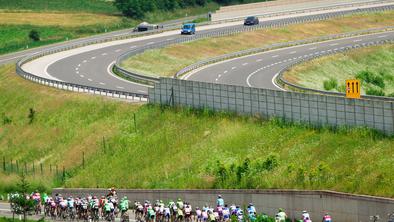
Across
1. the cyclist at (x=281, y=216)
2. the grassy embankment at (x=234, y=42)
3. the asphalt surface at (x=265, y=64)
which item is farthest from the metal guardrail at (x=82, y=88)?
the cyclist at (x=281, y=216)

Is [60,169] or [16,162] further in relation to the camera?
[16,162]

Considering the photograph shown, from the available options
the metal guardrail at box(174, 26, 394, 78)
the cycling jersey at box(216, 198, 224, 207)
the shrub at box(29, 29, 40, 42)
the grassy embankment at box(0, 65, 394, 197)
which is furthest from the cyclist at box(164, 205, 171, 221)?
the shrub at box(29, 29, 40, 42)

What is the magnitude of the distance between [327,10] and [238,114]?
308 feet

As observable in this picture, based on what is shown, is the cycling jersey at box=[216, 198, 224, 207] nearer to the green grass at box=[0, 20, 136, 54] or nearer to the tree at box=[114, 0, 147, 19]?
the green grass at box=[0, 20, 136, 54]

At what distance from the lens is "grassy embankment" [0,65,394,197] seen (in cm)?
5756

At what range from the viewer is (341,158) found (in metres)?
58.0

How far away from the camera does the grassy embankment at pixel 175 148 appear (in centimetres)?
5756

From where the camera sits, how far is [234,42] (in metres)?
132

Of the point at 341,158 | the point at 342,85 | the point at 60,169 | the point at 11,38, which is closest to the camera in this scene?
the point at 341,158

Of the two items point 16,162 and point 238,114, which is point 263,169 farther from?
point 16,162

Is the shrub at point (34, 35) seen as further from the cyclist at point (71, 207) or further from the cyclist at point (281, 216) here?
the cyclist at point (281, 216)

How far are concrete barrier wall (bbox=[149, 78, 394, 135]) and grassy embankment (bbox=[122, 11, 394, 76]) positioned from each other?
27571mm

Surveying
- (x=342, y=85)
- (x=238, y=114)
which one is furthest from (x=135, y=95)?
(x=342, y=85)

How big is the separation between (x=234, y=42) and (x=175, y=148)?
6113 centimetres
